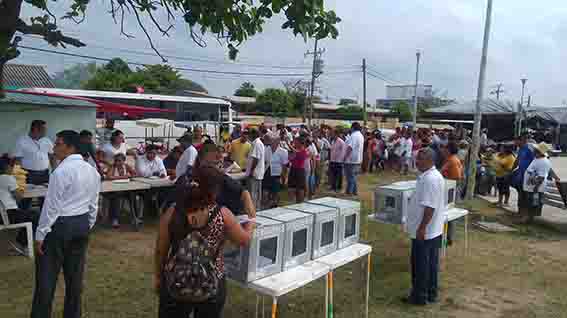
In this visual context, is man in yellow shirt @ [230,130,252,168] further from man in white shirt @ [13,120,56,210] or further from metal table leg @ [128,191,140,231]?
man in white shirt @ [13,120,56,210]

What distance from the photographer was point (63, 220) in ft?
10.7

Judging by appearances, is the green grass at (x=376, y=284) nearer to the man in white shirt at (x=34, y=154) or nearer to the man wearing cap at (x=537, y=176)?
the man in white shirt at (x=34, y=154)

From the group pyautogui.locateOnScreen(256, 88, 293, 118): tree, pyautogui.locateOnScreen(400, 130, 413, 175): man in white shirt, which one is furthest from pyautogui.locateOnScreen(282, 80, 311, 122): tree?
pyautogui.locateOnScreen(400, 130, 413, 175): man in white shirt

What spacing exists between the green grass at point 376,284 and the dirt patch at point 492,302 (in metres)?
0.01

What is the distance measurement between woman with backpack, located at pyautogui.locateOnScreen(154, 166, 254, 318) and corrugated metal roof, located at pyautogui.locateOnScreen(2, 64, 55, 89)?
113 ft

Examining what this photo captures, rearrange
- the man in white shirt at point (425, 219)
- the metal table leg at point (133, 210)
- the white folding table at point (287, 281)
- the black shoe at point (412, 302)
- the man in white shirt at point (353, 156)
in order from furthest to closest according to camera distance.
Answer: the man in white shirt at point (353, 156), the metal table leg at point (133, 210), the black shoe at point (412, 302), the man in white shirt at point (425, 219), the white folding table at point (287, 281)

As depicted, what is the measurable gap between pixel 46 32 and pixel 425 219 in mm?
3485

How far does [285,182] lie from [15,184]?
5855 mm

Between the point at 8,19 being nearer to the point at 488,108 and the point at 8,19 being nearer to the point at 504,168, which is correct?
the point at 504,168

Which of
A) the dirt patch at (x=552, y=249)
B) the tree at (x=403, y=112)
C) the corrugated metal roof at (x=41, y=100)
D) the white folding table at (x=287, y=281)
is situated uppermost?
the tree at (x=403, y=112)

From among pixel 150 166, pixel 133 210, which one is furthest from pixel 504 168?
pixel 133 210

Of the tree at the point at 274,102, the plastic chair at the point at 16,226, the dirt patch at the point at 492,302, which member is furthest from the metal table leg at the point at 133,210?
the tree at the point at 274,102

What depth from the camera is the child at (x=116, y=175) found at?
7203 millimetres

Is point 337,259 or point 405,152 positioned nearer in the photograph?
point 337,259
